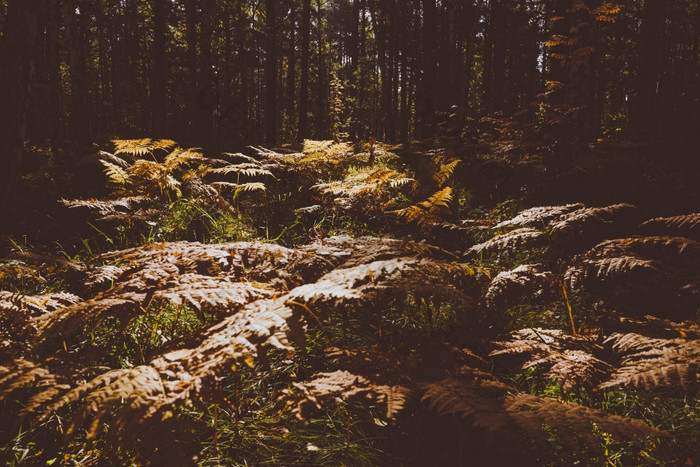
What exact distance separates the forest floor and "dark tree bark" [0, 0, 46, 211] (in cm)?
108

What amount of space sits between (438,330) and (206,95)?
905cm

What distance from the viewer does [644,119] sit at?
8.26 meters

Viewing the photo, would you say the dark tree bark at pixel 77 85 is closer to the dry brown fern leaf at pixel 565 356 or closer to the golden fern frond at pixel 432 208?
the golden fern frond at pixel 432 208

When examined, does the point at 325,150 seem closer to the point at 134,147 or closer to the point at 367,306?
the point at 134,147

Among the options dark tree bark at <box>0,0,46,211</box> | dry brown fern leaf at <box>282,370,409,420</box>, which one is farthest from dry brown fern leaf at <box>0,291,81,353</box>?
dark tree bark at <box>0,0,46,211</box>

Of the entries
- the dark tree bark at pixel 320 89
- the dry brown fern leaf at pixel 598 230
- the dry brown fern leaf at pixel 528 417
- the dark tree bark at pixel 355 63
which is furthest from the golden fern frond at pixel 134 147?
the dark tree bark at pixel 320 89

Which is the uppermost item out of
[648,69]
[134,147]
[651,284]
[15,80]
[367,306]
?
[648,69]

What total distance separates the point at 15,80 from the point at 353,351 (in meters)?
5.80

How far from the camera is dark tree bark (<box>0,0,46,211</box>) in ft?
16.0

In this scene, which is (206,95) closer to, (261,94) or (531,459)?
(531,459)

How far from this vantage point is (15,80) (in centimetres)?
495

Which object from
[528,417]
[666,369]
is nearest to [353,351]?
[528,417]

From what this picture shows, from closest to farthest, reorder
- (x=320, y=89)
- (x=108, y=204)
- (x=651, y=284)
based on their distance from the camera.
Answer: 1. (x=651, y=284)
2. (x=108, y=204)
3. (x=320, y=89)

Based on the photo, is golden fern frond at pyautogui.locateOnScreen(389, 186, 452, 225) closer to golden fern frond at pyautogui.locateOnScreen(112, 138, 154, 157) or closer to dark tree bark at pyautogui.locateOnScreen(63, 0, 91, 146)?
golden fern frond at pyautogui.locateOnScreen(112, 138, 154, 157)
